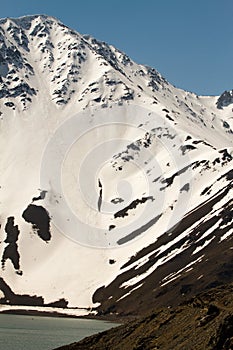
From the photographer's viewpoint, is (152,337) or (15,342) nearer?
(152,337)

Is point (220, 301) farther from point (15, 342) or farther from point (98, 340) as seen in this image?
point (15, 342)

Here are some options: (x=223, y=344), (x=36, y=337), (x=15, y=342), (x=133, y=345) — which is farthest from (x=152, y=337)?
(x=36, y=337)

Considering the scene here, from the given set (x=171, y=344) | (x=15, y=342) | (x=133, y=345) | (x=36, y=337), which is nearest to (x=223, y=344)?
(x=171, y=344)

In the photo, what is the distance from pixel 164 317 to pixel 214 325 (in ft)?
61.0

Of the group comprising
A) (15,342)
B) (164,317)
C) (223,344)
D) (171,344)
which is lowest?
(223,344)

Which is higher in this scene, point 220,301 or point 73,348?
point 73,348

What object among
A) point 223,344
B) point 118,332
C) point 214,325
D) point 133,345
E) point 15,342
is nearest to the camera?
point 223,344

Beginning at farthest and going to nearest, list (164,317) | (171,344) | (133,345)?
(164,317)
(133,345)
(171,344)

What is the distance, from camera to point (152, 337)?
6581cm

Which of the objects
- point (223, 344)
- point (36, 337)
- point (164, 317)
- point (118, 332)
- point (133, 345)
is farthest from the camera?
point (36, 337)

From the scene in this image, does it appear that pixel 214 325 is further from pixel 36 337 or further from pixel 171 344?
pixel 36 337

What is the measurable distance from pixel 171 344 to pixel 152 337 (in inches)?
328

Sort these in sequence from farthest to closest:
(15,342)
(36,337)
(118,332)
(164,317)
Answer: (36,337), (15,342), (118,332), (164,317)

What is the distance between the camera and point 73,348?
76125mm
